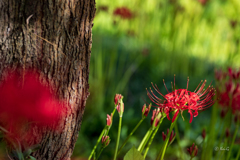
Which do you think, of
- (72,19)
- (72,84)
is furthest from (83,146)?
(72,19)

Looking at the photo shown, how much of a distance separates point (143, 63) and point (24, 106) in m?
2.20

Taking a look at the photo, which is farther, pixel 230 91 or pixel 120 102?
pixel 230 91

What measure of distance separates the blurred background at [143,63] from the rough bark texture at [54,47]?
90 cm

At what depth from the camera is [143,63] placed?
2963 mm

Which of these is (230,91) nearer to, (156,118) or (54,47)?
(156,118)

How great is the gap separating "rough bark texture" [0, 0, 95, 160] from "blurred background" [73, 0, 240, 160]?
90cm

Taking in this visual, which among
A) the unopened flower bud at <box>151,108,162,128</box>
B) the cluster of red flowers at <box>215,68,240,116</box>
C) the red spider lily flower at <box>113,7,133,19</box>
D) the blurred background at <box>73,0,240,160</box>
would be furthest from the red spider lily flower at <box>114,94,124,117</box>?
the red spider lily flower at <box>113,7,133,19</box>

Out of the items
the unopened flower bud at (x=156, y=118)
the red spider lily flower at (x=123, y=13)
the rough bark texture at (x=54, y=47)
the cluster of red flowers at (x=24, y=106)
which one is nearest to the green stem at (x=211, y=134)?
the unopened flower bud at (x=156, y=118)

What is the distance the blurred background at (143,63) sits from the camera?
6.93ft

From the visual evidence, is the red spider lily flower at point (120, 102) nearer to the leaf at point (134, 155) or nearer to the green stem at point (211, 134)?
the leaf at point (134, 155)

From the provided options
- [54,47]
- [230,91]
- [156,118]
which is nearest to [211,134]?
[230,91]

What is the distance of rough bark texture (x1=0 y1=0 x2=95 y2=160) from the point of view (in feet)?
2.83

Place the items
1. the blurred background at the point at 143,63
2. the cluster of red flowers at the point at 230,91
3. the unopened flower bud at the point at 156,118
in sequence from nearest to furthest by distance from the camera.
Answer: the unopened flower bud at the point at 156,118
the cluster of red flowers at the point at 230,91
the blurred background at the point at 143,63

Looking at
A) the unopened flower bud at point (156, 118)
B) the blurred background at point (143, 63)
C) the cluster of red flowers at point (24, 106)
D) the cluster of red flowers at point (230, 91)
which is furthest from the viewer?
the blurred background at point (143, 63)
